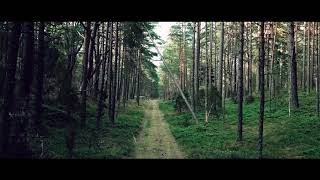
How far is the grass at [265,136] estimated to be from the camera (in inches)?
676

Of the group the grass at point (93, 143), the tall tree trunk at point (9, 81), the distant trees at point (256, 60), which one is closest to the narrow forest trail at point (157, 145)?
the grass at point (93, 143)

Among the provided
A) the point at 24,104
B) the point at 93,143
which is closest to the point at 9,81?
the point at 24,104

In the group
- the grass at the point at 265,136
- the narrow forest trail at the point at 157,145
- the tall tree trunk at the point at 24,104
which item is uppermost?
the tall tree trunk at the point at 24,104

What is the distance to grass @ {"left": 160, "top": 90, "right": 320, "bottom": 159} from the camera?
56.3 feet

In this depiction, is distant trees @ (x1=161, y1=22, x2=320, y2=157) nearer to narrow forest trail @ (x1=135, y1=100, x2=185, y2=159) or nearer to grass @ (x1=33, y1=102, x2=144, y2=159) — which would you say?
narrow forest trail @ (x1=135, y1=100, x2=185, y2=159)

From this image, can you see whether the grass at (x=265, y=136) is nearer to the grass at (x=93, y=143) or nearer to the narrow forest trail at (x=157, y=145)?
the narrow forest trail at (x=157, y=145)

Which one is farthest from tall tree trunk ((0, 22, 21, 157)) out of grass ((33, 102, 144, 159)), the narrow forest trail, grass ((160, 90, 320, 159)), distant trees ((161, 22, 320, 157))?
distant trees ((161, 22, 320, 157))

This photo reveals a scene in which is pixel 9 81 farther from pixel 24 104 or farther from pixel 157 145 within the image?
pixel 157 145
